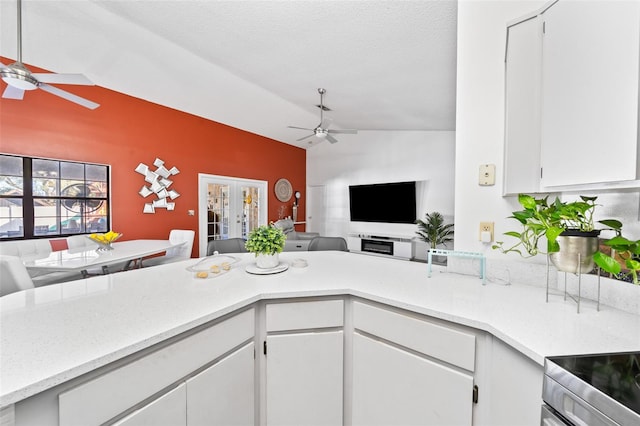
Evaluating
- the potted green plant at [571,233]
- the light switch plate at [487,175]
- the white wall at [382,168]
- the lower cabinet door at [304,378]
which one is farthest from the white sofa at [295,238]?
the potted green plant at [571,233]

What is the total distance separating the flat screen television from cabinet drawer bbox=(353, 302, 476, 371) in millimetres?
4607

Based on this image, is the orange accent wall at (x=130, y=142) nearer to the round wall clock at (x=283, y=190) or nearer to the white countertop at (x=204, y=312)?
the round wall clock at (x=283, y=190)

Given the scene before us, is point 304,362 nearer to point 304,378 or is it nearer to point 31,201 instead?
point 304,378

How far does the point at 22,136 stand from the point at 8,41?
982mm

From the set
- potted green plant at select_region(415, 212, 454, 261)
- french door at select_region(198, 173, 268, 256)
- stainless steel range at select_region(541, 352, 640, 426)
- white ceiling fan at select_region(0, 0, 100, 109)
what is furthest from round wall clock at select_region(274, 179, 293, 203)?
stainless steel range at select_region(541, 352, 640, 426)

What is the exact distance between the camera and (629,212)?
3.40 ft

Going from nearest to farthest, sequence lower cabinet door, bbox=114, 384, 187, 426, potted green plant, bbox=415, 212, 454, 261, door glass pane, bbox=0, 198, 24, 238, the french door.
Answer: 1. lower cabinet door, bbox=114, 384, 187, 426
2. door glass pane, bbox=0, 198, 24, 238
3. the french door
4. potted green plant, bbox=415, 212, 454, 261

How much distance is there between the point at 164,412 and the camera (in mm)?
814

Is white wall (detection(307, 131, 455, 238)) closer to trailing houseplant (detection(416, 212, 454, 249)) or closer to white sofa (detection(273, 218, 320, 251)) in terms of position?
trailing houseplant (detection(416, 212, 454, 249))

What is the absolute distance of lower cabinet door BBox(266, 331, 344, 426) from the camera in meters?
1.19

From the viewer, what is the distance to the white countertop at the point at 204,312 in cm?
68

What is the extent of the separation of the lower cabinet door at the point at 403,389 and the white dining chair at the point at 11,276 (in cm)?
214

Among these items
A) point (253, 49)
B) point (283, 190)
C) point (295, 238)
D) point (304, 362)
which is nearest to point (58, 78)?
point (253, 49)

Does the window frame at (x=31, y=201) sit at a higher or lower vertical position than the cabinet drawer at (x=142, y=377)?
higher
